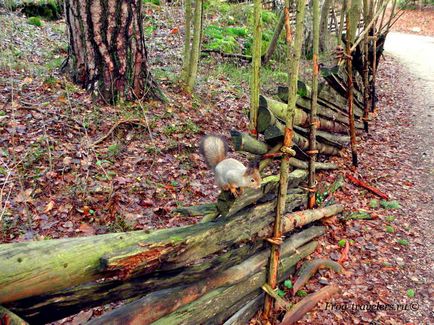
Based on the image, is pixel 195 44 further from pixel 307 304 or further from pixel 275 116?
pixel 307 304

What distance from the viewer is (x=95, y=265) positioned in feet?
7.13

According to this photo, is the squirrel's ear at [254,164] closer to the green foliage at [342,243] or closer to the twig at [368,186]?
the green foliage at [342,243]

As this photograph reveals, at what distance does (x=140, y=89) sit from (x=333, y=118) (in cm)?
347

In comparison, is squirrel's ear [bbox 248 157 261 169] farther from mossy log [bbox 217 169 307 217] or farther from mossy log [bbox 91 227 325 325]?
mossy log [bbox 91 227 325 325]

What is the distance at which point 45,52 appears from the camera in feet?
25.0

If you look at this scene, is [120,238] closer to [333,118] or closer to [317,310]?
[317,310]

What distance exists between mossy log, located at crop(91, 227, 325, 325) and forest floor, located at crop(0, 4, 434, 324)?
86 cm

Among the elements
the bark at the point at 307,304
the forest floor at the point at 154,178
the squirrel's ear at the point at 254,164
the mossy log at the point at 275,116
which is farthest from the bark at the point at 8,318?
the mossy log at the point at 275,116

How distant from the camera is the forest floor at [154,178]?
4.00 meters

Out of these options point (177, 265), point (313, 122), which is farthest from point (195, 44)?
point (177, 265)

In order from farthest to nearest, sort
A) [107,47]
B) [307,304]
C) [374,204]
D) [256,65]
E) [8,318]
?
[107,47], [374,204], [256,65], [307,304], [8,318]

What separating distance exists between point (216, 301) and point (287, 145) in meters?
1.49

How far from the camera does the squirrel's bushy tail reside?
3086mm

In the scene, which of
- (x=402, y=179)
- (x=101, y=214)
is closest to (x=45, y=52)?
(x=101, y=214)
